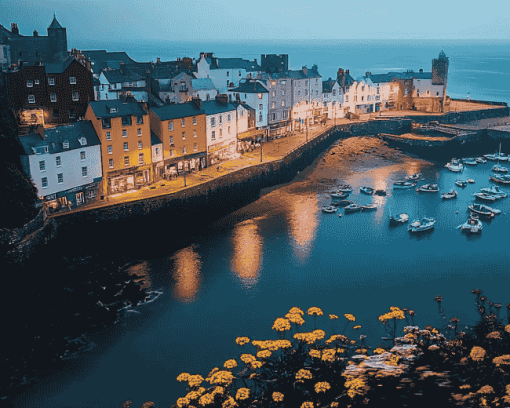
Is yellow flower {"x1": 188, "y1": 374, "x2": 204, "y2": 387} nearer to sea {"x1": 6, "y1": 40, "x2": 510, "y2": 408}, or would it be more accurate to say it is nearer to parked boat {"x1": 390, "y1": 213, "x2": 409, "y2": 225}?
sea {"x1": 6, "y1": 40, "x2": 510, "y2": 408}

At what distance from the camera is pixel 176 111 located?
50.9 meters

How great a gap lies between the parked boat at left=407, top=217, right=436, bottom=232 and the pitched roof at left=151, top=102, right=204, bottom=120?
79.9 feet

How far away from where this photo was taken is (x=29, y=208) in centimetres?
3616

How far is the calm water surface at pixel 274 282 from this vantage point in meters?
24.3

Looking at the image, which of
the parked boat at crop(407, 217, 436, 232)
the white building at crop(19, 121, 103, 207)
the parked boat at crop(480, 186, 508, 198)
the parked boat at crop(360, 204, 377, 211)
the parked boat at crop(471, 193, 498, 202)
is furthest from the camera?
the parked boat at crop(480, 186, 508, 198)

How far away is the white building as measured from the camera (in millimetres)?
38125

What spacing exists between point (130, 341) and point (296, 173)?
120 feet

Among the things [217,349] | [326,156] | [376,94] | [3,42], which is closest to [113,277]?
[217,349]

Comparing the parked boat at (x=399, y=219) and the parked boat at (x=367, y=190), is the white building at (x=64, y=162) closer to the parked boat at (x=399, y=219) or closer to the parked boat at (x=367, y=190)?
the parked boat at (x=399, y=219)

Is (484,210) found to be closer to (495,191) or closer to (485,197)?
(485,197)

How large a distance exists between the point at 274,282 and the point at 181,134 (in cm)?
2284

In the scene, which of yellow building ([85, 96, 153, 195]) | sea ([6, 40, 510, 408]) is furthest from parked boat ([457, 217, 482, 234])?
yellow building ([85, 96, 153, 195])

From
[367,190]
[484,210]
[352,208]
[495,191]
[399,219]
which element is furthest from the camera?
[367,190]

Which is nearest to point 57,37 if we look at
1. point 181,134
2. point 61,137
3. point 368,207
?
point 181,134
